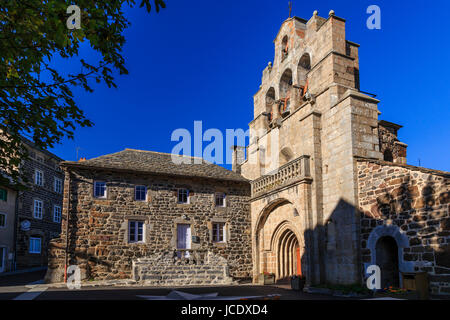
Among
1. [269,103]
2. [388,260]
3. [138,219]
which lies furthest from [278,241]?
[269,103]

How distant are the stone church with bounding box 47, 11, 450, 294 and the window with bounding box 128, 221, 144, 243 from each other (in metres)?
0.11

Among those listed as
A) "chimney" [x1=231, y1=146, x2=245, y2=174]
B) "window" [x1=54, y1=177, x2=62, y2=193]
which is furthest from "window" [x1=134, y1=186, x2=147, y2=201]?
"window" [x1=54, y1=177, x2=62, y2=193]

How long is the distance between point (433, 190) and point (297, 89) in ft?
29.3

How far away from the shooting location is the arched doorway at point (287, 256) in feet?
56.6

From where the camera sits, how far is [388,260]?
40.0ft

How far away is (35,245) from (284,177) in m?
19.7

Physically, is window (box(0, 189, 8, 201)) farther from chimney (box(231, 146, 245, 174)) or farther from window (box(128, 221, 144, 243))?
chimney (box(231, 146, 245, 174))

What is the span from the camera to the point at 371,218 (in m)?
12.4

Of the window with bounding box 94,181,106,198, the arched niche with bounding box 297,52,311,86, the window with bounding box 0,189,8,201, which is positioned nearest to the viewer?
the window with bounding box 94,181,106,198

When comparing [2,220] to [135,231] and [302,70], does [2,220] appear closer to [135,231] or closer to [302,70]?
[135,231]

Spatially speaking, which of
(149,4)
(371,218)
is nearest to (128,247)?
(371,218)

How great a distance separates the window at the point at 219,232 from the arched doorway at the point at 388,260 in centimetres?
911

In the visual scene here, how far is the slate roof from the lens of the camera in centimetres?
1789
